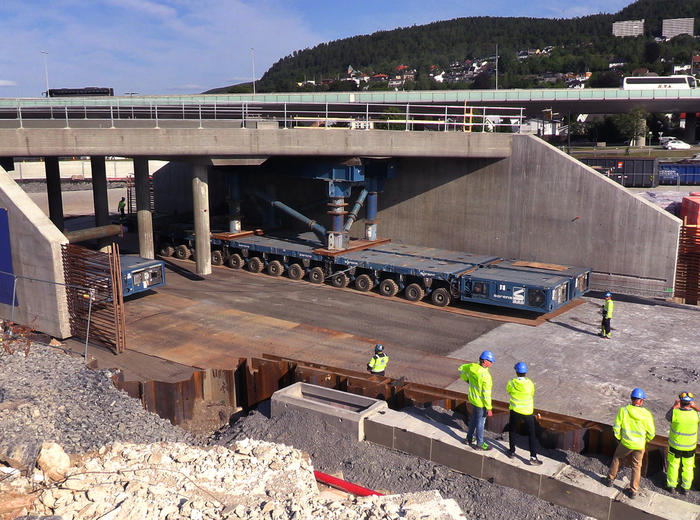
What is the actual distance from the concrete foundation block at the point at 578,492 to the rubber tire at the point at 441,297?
12.4m

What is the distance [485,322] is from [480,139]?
7.55 m

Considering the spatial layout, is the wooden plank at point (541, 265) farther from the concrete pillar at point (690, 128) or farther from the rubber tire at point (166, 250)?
the concrete pillar at point (690, 128)

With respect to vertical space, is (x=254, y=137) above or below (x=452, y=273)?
above

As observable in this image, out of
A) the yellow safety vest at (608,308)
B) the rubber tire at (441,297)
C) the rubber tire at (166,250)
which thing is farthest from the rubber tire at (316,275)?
the yellow safety vest at (608,308)

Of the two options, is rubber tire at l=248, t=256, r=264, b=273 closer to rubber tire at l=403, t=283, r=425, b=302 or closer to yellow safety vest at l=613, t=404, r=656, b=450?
rubber tire at l=403, t=283, r=425, b=302

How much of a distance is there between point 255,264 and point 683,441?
20313 mm

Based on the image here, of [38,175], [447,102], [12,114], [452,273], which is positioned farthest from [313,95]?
[452,273]

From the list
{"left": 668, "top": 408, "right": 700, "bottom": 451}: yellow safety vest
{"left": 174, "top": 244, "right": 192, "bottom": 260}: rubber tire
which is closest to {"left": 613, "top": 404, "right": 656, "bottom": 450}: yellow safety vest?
{"left": 668, "top": 408, "right": 700, "bottom": 451}: yellow safety vest

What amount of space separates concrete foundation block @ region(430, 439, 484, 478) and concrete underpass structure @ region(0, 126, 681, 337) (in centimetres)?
1463

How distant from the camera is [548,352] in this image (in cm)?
1856

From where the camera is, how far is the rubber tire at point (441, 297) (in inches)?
897

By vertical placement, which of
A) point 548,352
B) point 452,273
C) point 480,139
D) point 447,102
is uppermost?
point 447,102

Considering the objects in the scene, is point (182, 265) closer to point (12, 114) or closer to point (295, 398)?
point (12, 114)

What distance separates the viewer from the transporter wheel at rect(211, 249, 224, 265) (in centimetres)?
2908
